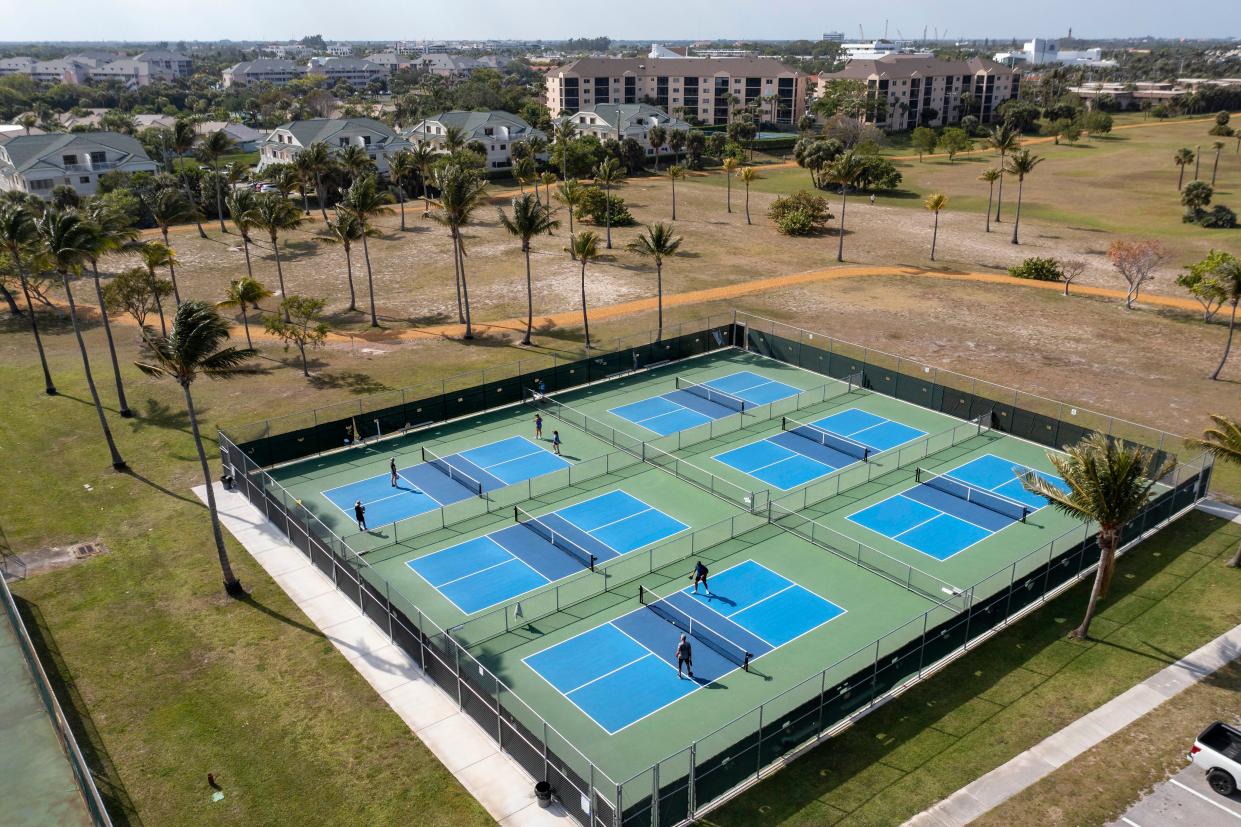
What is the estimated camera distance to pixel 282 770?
2338cm

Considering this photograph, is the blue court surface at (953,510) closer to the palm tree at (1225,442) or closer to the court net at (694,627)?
the palm tree at (1225,442)

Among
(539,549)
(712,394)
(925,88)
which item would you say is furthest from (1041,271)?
(925,88)

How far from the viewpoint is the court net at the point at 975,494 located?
3728 centimetres

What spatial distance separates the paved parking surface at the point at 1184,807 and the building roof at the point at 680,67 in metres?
174

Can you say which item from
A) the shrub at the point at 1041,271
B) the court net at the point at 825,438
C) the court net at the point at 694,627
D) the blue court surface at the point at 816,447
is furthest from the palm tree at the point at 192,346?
the shrub at the point at 1041,271

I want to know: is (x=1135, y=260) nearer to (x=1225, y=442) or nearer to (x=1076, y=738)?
(x=1225, y=442)

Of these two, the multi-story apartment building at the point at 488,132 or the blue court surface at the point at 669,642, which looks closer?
the blue court surface at the point at 669,642

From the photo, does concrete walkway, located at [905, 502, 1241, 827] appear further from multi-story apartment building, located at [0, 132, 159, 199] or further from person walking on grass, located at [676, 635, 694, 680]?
multi-story apartment building, located at [0, 132, 159, 199]

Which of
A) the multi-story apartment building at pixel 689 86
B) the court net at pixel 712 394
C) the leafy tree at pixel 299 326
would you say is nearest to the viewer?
the court net at pixel 712 394

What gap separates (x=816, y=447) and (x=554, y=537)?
15372 mm

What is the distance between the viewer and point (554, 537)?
35469mm

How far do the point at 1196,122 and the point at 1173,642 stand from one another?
191140 millimetres

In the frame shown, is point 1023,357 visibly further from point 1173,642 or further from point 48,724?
point 48,724

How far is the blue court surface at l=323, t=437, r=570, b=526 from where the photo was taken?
126ft
